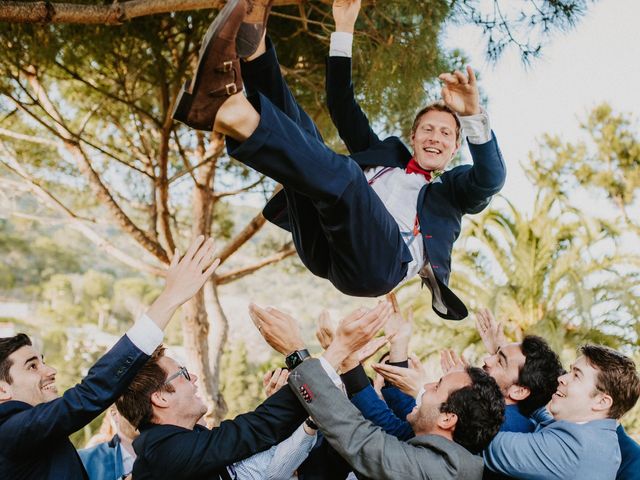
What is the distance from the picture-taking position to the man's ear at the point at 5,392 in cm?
227

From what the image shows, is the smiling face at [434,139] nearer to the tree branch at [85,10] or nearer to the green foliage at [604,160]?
the tree branch at [85,10]

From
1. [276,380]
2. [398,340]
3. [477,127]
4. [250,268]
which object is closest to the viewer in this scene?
[477,127]

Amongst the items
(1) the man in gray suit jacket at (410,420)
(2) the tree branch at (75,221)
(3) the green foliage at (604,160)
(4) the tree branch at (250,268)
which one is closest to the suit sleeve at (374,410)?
(1) the man in gray suit jacket at (410,420)

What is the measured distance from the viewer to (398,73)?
480cm

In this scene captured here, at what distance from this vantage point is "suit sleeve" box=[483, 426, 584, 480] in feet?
6.55

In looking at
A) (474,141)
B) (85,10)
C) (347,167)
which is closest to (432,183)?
(474,141)

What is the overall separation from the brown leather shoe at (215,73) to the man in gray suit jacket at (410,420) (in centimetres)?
74

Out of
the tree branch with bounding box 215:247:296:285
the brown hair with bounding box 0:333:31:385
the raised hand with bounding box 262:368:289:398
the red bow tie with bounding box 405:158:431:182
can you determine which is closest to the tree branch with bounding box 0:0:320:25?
the red bow tie with bounding box 405:158:431:182

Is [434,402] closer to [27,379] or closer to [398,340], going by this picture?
[398,340]

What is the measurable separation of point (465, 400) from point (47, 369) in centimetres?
151

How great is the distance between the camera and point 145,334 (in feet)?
6.77

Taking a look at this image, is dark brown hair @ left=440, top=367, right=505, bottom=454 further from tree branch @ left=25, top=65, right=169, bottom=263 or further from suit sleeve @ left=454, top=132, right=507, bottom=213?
tree branch @ left=25, top=65, right=169, bottom=263

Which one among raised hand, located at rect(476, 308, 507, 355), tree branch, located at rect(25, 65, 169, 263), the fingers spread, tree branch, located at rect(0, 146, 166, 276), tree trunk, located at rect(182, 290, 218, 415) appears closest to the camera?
the fingers spread

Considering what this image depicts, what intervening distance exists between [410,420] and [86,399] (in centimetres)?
102
